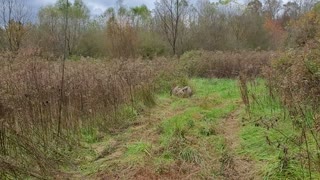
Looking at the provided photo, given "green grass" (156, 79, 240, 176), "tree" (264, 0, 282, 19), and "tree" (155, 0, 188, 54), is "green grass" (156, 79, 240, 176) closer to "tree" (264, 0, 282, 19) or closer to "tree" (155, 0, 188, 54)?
"tree" (155, 0, 188, 54)

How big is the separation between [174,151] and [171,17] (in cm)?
1873

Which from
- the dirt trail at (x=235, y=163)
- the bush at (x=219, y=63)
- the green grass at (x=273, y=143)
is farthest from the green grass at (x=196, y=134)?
the bush at (x=219, y=63)

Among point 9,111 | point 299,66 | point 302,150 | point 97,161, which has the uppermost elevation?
point 299,66

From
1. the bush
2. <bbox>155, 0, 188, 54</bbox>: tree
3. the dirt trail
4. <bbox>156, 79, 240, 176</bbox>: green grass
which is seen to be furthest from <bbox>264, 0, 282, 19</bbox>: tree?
the dirt trail

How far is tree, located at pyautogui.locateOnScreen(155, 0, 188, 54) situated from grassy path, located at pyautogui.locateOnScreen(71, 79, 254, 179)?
52.0 feet

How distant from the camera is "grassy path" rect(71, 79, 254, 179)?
3.76 metres

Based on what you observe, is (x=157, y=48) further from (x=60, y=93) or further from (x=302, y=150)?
(x=302, y=150)

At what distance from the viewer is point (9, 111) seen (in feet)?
12.8

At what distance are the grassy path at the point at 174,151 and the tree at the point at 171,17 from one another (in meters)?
15.9

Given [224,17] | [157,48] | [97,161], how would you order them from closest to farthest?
[97,161]
[157,48]
[224,17]

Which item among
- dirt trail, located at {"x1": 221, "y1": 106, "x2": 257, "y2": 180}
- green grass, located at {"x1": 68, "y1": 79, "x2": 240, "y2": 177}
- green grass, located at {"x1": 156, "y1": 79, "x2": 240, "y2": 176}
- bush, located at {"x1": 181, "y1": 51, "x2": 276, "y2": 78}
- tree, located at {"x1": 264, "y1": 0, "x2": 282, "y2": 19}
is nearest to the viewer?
dirt trail, located at {"x1": 221, "y1": 106, "x2": 257, "y2": 180}

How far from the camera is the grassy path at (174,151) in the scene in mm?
3764

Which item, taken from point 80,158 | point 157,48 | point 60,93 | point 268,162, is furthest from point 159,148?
Answer: point 157,48

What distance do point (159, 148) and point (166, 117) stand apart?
6.99 feet
